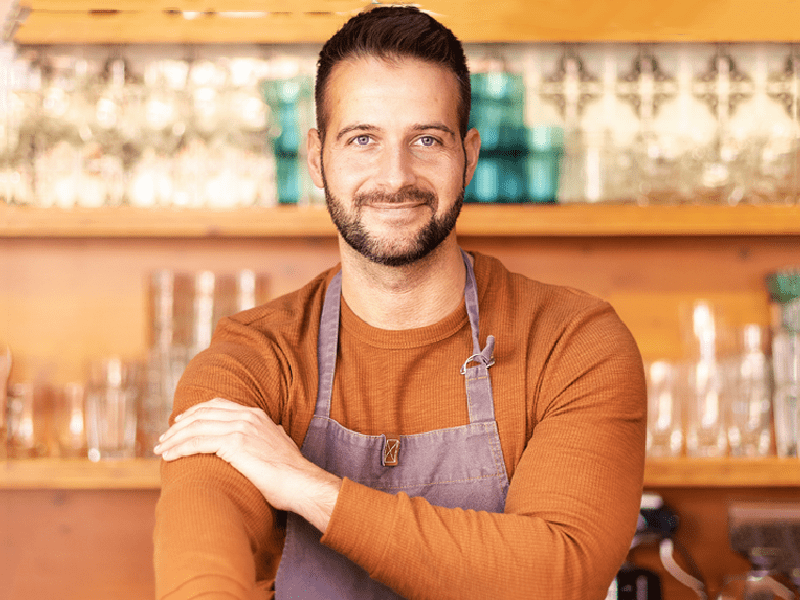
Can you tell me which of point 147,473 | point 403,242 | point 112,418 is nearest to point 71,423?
point 112,418

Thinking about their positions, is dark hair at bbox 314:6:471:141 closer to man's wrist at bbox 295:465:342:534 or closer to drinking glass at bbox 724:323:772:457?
man's wrist at bbox 295:465:342:534

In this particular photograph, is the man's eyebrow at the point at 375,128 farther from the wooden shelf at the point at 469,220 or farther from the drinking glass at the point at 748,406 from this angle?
the drinking glass at the point at 748,406

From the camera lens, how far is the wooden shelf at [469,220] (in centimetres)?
168

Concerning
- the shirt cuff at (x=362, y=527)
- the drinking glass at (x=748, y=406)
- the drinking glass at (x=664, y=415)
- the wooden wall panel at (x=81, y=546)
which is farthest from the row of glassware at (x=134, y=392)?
the drinking glass at (x=748, y=406)

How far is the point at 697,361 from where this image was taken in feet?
5.84

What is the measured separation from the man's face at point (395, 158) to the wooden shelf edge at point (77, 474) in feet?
2.46

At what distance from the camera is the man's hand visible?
1.05 metres

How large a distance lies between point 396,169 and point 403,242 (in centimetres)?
12

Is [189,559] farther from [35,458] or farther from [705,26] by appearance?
[705,26]


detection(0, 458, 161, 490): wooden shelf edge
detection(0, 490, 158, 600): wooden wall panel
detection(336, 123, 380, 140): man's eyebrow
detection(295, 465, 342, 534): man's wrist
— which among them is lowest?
detection(0, 490, 158, 600): wooden wall panel

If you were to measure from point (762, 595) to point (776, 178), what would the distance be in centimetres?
92

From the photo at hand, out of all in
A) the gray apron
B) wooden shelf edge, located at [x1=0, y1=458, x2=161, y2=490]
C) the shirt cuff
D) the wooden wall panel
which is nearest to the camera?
the shirt cuff

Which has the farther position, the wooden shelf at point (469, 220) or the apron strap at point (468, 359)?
the wooden shelf at point (469, 220)

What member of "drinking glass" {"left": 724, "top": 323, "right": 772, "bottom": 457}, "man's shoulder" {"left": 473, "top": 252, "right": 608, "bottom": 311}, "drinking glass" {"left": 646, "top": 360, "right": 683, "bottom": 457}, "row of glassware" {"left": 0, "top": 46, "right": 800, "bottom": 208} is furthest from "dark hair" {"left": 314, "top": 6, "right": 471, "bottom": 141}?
"drinking glass" {"left": 724, "top": 323, "right": 772, "bottom": 457}
